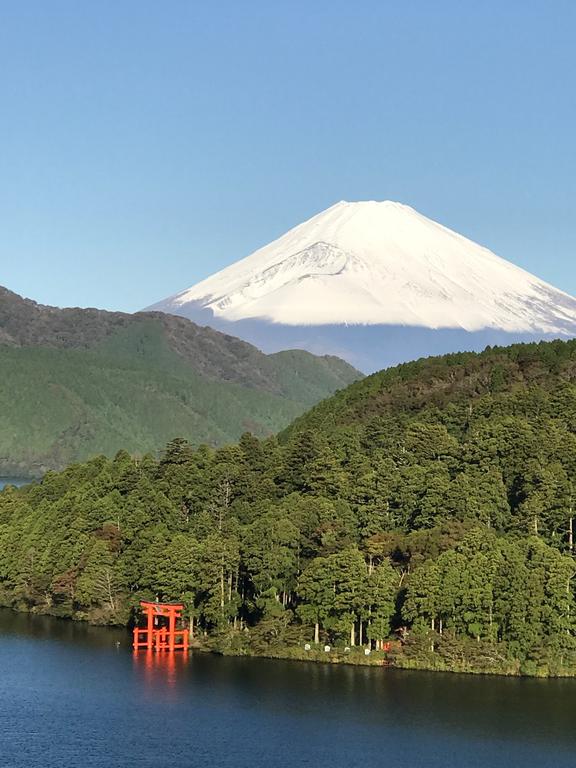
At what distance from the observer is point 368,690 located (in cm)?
7219

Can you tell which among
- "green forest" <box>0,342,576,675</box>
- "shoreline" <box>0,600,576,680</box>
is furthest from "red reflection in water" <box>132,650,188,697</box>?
"green forest" <box>0,342,576,675</box>

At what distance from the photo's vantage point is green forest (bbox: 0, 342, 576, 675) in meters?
77.1

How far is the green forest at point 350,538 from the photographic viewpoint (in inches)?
3034

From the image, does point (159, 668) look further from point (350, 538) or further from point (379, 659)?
point (350, 538)

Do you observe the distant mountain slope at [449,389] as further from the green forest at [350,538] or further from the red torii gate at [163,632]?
the red torii gate at [163,632]

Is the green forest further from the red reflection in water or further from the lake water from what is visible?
the lake water

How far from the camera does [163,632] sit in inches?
3287

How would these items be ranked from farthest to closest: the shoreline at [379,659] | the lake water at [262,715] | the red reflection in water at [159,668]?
the shoreline at [379,659], the red reflection in water at [159,668], the lake water at [262,715]

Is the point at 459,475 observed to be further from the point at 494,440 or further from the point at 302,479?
the point at 302,479

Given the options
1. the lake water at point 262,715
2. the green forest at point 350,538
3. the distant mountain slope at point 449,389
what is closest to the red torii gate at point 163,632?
the green forest at point 350,538

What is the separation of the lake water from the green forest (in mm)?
→ 3137

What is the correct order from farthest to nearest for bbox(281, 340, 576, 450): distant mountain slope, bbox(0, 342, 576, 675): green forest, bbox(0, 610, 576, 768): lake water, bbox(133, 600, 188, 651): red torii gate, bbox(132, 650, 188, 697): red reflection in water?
bbox(281, 340, 576, 450): distant mountain slope
bbox(133, 600, 188, 651): red torii gate
bbox(0, 342, 576, 675): green forest
bbox(132, 650, 188, 697): red reflection in water
bbox(0, 610, 576, 768): lake water

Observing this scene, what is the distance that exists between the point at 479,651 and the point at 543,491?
50.8 feet

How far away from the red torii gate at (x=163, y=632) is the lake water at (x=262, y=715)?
200 centimetres
